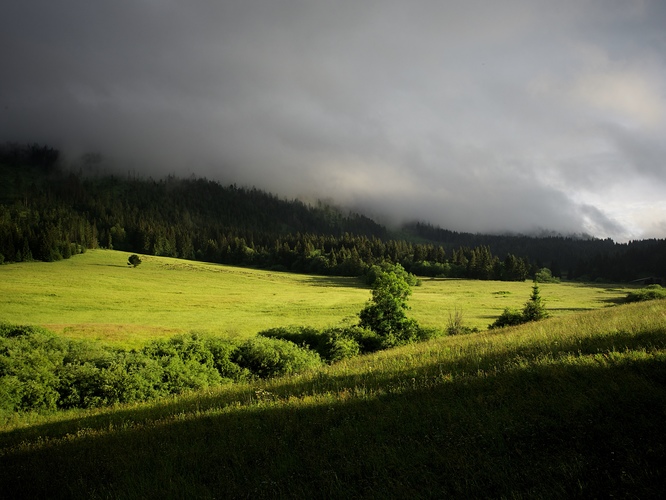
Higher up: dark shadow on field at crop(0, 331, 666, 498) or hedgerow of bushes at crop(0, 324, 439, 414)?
dark shadow on field at crop(0, 331, 666, 498)

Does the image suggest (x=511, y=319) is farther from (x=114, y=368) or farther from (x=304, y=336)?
(x=114, y=368)

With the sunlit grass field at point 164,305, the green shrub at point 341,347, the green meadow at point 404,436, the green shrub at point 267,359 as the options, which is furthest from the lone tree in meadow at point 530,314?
the green meadow at point 404,436

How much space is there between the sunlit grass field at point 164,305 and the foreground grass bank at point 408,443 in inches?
930

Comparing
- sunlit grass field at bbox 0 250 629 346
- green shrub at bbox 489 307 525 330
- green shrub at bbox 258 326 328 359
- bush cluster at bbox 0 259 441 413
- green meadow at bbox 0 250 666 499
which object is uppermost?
green meadow at bbox 0 250 666 499

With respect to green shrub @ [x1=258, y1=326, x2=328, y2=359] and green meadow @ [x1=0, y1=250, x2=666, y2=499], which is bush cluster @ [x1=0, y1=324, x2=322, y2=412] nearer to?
green meadow @ [x1=0, y1=250, x2=666, y2=499]

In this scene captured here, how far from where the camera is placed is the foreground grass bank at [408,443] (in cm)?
423

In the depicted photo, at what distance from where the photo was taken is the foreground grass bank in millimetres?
4230

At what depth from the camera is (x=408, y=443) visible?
18.1ft

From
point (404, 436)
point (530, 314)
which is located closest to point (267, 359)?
point (404, 436)

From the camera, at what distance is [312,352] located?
2508 centimetres

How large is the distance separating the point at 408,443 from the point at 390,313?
27592mm

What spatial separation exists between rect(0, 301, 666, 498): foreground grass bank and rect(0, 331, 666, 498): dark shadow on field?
0.9 inches

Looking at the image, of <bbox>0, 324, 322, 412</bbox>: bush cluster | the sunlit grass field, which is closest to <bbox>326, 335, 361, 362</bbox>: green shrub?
<bbox>0, 324, 322, 412</bbox>: bush cluster

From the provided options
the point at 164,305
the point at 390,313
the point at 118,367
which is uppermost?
the point at 390,313
